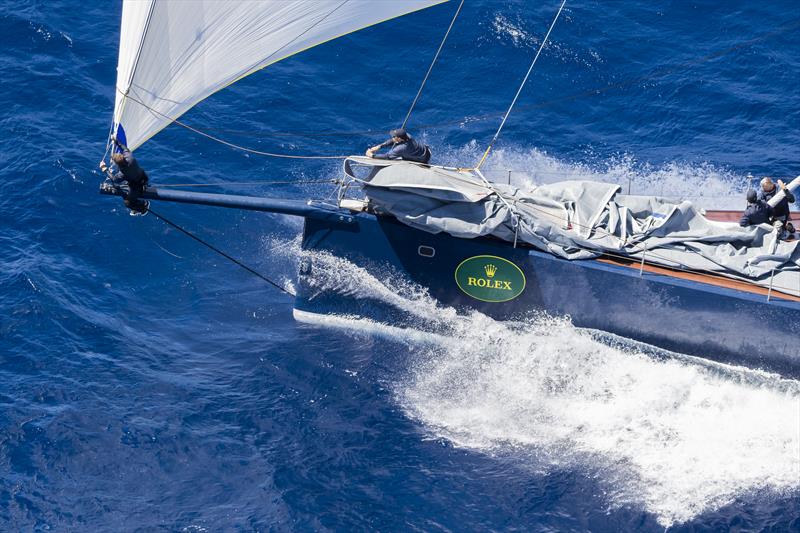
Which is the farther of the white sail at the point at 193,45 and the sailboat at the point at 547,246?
the sailboat at the point at 547,246

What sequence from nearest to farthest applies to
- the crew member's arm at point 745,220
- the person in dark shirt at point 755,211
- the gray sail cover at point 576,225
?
the gray sail cover at point 576,225 < the person in dark shirt at point 755,211 < the crew member's arm at point 745,220

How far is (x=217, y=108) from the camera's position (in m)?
21.2

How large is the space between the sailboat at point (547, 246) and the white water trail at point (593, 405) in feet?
0.98

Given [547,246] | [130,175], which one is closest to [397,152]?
[547,246]

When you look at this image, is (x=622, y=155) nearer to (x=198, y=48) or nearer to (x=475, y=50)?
(x=475, y=50)

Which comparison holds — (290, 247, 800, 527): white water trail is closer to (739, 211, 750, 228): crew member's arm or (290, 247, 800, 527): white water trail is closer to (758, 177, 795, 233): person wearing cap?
(739, 211, 750, 228): crew member's arm

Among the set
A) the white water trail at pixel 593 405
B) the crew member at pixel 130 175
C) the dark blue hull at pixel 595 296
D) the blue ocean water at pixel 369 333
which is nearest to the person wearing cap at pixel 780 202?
the dark blue hull at pixel 595 296

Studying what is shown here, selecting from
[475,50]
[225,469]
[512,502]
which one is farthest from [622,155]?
[225,469]

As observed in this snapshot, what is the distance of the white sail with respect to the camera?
1222 centimetres

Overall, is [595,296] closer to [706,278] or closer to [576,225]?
[576,225]

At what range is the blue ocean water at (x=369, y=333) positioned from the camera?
1277 centimetres

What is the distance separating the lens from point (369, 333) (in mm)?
16266

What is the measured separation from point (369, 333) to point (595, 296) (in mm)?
3963

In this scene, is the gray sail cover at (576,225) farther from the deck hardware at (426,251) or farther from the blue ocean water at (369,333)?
the blue ocean water at (369,333)
